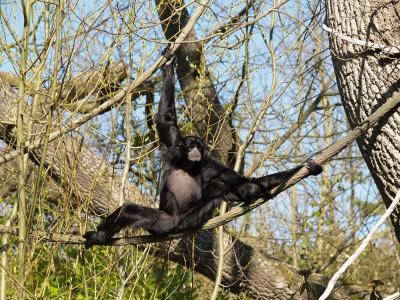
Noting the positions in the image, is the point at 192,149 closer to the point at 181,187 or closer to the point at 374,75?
the point at 181,187

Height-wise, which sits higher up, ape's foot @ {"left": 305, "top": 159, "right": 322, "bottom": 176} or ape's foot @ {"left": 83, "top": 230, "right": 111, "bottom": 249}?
ape's foot @ {"left": 305, "top": 159, "right": 322, "bottom": 176}

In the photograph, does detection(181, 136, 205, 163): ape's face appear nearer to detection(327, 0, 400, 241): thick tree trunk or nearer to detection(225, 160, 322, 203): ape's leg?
detection(225, 160, 322, 203): ape's leg

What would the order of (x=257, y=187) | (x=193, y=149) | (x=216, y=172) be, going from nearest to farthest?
(x=257, y=187) < (x=193, y=149) < (x=216, y=172)

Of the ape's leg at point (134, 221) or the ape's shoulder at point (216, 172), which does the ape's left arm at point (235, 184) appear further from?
the ape's leg at point (134, 221)

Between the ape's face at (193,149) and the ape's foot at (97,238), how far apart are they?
1452 millimetres

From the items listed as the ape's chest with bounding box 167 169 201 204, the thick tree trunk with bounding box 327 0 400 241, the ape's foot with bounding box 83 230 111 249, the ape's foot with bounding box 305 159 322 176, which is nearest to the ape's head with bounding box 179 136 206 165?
the ape's chest with bounding box 167 169 201 204

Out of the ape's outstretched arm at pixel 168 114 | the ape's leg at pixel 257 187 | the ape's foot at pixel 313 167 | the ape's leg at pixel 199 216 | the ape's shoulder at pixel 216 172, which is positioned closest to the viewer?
the ape's foot at pixel 313 167

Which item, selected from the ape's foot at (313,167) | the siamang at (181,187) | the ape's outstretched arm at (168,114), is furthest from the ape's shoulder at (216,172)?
the ape's foot at (313,167)

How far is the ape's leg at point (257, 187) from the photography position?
6.97 m

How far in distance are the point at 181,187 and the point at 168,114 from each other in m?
0.92

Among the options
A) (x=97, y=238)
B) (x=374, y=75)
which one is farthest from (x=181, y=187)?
(x=374, y=75)

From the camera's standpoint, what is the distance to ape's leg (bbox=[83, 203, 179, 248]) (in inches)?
281

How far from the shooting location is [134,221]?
7297mm

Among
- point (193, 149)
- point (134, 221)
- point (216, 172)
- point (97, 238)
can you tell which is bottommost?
point (97, 238)
